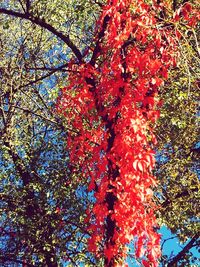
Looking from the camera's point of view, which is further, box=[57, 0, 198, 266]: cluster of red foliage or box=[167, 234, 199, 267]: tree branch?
box=[167, 234, 199, 267]: tree branch

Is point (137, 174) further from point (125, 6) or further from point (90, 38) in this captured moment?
point (90, 38)

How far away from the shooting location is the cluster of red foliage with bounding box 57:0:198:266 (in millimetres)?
9758

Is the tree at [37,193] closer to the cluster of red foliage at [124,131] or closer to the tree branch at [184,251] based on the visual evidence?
the cluster of red foliage at [124,131]

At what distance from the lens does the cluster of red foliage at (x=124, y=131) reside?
976 centimetres

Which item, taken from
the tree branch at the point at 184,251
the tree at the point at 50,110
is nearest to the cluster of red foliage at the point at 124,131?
the tree at the point at 50,110

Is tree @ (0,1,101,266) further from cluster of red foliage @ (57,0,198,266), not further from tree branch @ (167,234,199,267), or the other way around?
tree branch @ (167,234,199,267)

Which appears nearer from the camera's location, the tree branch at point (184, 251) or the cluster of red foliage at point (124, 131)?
the cluster of red foliage at point (124, 131)

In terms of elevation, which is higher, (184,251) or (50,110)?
(50,110)

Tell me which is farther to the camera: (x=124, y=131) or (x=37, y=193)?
(x=37, y=193)

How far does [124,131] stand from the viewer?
10.1 m

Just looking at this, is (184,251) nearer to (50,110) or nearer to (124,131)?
(124,131)

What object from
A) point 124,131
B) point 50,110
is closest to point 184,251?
point 124,131

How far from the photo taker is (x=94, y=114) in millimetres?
12055

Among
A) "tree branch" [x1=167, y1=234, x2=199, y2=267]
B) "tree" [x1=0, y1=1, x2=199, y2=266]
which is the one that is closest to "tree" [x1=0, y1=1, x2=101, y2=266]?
"tree" [x1=0, y1=1, x2=199, y2=266]
